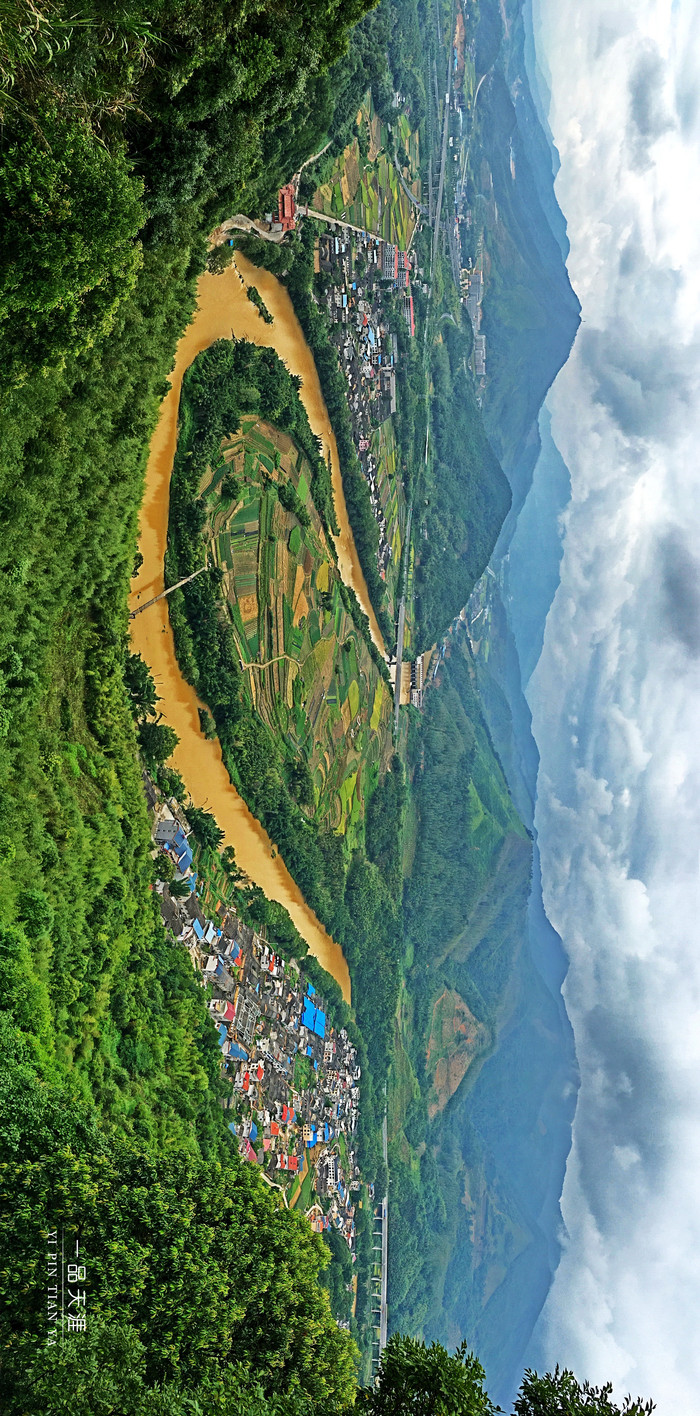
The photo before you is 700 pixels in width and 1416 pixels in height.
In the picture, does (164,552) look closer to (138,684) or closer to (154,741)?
(138,684)

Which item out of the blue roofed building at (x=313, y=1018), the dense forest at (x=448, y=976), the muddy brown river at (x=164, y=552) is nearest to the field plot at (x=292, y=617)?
the muddy brown river at (x=164, y=552)

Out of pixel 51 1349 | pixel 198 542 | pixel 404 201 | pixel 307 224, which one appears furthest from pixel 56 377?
pixel 404 201

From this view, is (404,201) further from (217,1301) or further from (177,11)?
(217,1301)

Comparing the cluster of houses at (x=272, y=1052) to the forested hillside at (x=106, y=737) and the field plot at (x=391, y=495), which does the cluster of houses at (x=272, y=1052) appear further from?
the field plot at (x=391, y=495)

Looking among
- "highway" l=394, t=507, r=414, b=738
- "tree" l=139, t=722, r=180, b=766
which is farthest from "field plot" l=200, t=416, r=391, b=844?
"highway" l=394, t=507, r=414, b=738

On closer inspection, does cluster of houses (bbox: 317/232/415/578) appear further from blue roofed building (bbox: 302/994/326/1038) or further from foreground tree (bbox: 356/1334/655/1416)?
foreground tree (bbox: 356/1334/655/1416)

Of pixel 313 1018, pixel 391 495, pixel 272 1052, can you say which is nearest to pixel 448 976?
pixel 313 1018
